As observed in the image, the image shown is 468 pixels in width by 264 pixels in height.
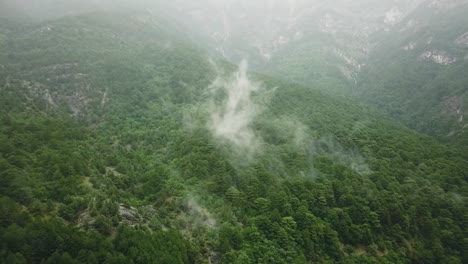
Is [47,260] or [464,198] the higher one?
[464,198]

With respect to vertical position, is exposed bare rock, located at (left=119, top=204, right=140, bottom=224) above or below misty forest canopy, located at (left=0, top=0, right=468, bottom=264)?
below

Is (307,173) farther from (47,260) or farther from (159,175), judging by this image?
(47,260)

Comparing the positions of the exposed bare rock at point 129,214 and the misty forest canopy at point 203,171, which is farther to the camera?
the exposed bare rock at point 129,214

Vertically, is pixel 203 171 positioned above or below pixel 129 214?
above

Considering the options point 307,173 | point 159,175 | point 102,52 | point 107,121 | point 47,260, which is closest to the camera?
point 47,260

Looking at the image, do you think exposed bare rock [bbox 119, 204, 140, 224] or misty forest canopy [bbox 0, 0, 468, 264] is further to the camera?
exposed bare rock [bbox 119, 204, 140, 224]

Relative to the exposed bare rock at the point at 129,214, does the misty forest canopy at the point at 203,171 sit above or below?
above

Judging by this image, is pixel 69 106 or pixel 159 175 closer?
pixel 159 175

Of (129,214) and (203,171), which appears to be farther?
(203,171)

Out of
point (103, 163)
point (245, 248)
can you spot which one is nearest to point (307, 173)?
point (245, 248)

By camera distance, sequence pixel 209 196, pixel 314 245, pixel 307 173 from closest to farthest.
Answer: pixel 314 245 < pixel 209 196 < pixel 307 173

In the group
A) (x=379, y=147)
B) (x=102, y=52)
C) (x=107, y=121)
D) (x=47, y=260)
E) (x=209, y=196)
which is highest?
(x=102, y=52)
